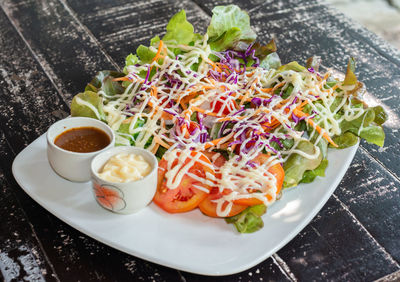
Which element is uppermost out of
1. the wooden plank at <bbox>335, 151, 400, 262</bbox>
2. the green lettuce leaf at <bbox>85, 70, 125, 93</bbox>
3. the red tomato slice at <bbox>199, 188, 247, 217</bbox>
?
the green lettuce leaf at <bbox>85, 70, 125, 93</bbox>

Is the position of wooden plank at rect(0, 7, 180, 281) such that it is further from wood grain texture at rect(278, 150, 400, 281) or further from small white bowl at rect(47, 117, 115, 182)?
wood grain texture at rect(278, 150, 400, 281)

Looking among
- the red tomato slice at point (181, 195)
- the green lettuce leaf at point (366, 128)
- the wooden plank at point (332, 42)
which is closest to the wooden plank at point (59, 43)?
the wooden plank at point (332, 42)

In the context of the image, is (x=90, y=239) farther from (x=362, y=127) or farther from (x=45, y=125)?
(x=362, y=127)

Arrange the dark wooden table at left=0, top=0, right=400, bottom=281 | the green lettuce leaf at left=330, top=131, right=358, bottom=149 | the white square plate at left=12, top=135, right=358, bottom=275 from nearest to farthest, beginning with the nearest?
the white square plate at left=12, top=135, right=358, bottom=275, the dark wooden table at left=0, top=0, right=400, bottom=281, the green lettuce leaf at left=330, top=131, right=358, bottom=149

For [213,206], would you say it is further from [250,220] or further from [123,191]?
[123,191]

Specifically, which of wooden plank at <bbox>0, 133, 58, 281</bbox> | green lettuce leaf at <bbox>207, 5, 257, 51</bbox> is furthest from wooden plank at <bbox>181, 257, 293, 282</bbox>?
green lettuce leaf at <bbox>207, 5, 257, 51</bbox>
